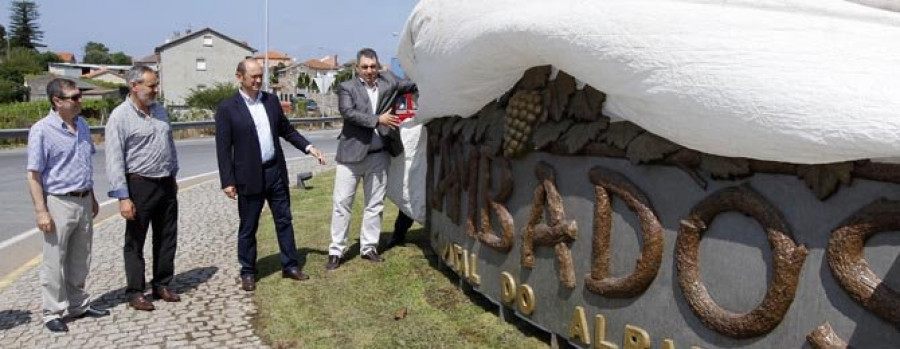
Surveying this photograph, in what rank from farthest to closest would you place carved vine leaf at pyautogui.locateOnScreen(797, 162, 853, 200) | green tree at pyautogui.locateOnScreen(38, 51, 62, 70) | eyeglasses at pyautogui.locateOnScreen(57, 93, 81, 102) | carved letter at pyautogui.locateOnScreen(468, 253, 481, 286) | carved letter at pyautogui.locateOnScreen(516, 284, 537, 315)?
green tree at pyautogui.locateOnScreen(38, 51, 62, 70) → carved letter at pyautogui.locateOnScreen(468, 253, 481, 286) → eyeglasses at pyautogui.locateOnScreen(57, 93, 81, 102) → carved letter at pyautogui.locateOnScreen(516, 284, 537, 315) → carved vine leaf at pyautogui.locateOnScreen(797, 162, 853, 200)

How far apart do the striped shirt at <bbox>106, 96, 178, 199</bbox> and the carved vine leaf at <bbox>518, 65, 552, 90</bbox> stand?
2396 millimetres

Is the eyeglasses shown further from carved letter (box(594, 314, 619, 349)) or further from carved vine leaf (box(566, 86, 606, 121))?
→ carved letter (box(594, 314, 619, 349))

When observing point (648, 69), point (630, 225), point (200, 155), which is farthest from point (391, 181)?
point (200, 155)

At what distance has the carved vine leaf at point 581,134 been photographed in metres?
3.30

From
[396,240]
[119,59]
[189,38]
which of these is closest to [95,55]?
[119,59]

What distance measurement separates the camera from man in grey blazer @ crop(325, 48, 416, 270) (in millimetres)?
5559

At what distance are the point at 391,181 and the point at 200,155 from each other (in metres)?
13.0

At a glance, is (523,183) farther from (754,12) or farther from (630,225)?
(754,12)

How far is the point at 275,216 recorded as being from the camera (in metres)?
5.38

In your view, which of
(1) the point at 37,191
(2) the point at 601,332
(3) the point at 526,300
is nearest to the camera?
(2) the point at 601,332

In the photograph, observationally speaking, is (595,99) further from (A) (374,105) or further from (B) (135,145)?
(B) (135,145)

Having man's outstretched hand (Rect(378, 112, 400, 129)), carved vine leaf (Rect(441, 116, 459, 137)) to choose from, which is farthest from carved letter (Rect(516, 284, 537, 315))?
man's outstretched hand (Rect(378, 112, 400, 129))

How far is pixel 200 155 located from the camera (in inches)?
699

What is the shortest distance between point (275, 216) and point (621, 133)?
9.91 feet
